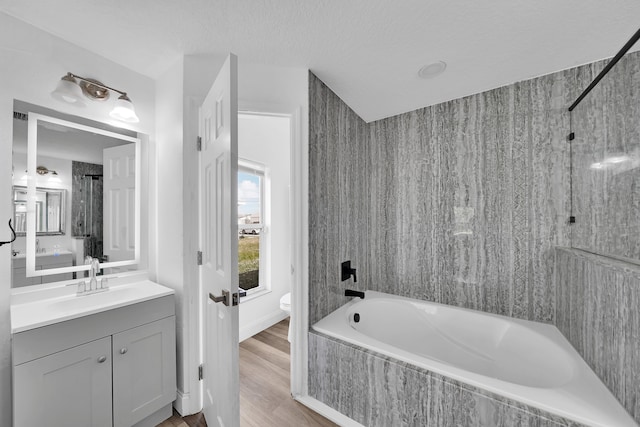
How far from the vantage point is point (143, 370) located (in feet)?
4.62

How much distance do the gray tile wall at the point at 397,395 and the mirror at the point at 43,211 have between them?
1.72 metres

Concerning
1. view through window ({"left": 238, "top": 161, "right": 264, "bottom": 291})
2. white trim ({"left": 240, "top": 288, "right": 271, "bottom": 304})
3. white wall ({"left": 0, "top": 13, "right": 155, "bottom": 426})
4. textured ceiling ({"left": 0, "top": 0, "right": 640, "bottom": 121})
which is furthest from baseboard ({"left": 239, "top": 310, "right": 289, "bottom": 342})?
textured ceiling ({"left": 0, "top": 0, "right": 640, "bottom": 121})

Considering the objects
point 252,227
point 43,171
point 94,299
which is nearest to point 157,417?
point 94,299

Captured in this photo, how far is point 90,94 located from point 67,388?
164 centimetres

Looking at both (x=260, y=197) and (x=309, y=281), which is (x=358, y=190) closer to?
(x=309, y=281)

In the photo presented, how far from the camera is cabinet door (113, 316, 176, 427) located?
1.32 m

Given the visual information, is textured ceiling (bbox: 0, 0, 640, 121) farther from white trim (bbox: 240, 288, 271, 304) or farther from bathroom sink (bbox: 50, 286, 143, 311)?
white trim (bbox: 240, 288, 271, 304)

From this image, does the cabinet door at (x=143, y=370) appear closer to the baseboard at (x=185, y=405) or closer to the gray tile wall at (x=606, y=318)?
the baseboard at (x=185, y=405)

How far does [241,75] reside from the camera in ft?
5.55

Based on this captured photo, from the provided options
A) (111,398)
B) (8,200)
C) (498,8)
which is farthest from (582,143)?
(8,200)

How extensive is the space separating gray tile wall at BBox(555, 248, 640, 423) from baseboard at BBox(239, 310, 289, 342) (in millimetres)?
2615

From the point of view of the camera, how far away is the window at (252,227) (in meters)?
2.95

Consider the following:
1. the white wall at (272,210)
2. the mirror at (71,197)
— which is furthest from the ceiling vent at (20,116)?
the white wall at (272,210)

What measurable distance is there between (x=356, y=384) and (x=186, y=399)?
1095 mm
